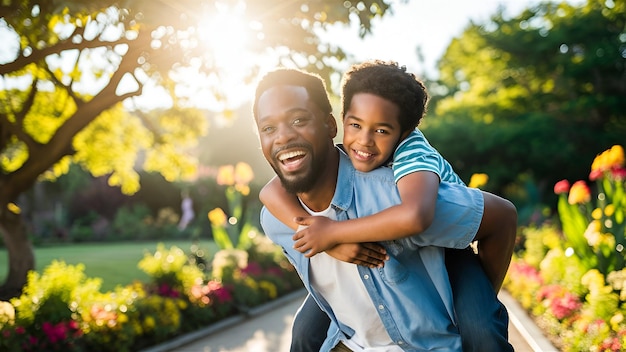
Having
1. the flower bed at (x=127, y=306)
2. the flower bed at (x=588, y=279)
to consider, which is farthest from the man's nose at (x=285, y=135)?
the flower bed at (x=127, y=306)

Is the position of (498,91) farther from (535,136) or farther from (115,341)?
(115,341)

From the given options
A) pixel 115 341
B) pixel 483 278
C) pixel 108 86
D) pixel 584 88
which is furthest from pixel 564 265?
pixel 584 88

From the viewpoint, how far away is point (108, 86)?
875 cm

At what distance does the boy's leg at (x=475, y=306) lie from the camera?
9.06 ft

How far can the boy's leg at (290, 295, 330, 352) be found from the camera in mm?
3365

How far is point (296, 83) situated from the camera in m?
2.83

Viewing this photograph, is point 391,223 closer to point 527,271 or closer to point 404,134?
point 404,134

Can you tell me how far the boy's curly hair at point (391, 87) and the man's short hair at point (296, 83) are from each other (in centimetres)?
9

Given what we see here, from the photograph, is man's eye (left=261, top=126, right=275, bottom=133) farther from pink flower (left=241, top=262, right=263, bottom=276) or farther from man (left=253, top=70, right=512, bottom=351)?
pink flower (left=241, top=262, right=263, bottom=276)

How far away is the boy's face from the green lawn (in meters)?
10.4

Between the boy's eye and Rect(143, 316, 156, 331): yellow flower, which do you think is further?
Rect(143, 316, 156, 331): yellow flower

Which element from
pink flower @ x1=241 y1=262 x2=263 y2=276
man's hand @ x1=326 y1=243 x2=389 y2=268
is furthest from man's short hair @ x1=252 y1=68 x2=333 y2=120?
pink flower @ x1=241 y1=262 x2=263 y2=276

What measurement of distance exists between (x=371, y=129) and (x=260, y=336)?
265 inches

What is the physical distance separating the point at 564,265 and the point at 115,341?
5305mm
